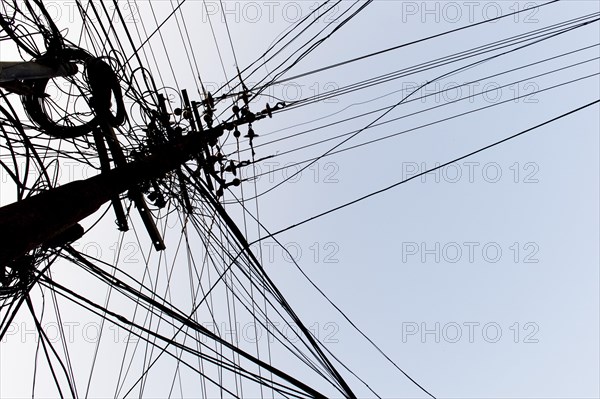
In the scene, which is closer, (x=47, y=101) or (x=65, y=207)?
(x=65, y=207)

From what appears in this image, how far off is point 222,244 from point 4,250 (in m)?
3.32

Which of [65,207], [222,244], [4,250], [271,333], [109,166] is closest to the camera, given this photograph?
[4,250]

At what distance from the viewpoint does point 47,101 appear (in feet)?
15.9

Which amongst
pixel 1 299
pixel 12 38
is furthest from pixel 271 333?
pixel 12 38

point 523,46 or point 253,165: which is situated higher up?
point 523,46

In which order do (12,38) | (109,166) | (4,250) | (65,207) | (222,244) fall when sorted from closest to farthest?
(4,250)
(65,207)
(12,38)
(109,166)
(222,244)

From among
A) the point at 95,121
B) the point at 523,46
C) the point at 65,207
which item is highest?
the point at 523,46

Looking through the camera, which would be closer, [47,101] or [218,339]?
[218,339]

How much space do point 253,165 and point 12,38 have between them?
2.94 metres

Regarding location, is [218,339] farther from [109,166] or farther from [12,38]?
[12,38]

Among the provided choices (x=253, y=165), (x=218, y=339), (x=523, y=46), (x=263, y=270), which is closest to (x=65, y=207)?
(x=218, y=339)

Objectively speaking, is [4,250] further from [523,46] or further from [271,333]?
[523,46]

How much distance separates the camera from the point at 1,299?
415 centimetres

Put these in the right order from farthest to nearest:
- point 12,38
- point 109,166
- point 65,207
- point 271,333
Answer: point 271,333
point 109,166
point 12,38
point 65,207
